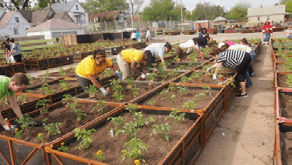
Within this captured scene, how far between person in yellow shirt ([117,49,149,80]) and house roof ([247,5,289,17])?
68.5m

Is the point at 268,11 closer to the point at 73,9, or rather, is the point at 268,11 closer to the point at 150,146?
the point at 73,9

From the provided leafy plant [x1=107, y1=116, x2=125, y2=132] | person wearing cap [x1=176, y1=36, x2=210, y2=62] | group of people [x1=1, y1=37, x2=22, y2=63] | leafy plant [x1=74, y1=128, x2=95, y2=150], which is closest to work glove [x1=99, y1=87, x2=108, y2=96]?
leafy plant [x1=107, y1=116, x2=125, y2=132]

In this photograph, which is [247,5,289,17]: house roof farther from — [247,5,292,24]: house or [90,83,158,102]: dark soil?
[90,83,158,102]: dark soil

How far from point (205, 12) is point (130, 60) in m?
79.2

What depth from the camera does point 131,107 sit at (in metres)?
4.32

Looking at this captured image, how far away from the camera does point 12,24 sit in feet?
149

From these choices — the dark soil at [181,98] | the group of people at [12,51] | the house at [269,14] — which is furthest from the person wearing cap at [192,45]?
the house at [269,14]

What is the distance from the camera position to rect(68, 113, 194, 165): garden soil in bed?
10.2 feet

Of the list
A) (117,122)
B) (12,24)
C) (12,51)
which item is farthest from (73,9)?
(117,122)

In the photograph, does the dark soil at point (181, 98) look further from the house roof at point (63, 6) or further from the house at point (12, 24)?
the house roof at point (63, 6)

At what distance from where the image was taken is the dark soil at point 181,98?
5.11m

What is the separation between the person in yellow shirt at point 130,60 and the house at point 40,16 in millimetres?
45591

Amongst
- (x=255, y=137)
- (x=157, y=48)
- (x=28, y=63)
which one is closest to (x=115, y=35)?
(x=28, y=63)

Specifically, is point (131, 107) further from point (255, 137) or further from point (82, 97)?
point (255, 137)
